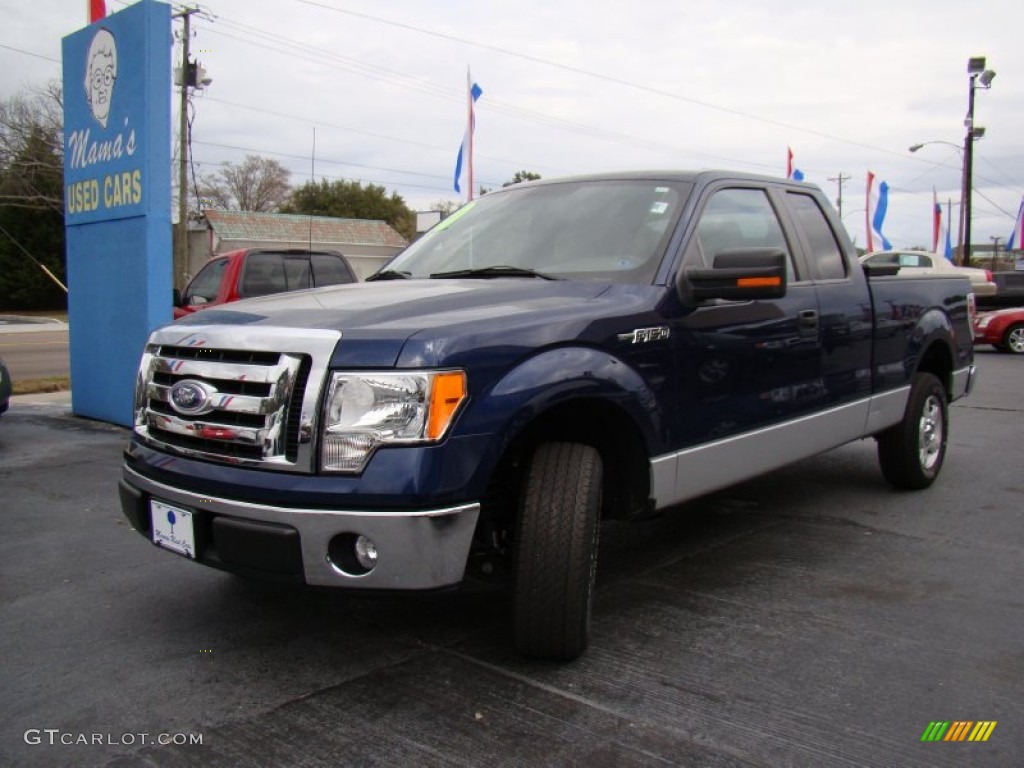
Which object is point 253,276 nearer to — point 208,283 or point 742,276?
point 208,283

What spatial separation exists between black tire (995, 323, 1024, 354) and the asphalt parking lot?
13.5 metres

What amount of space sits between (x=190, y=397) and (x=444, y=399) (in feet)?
3.05

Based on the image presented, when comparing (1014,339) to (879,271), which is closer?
(879,271)

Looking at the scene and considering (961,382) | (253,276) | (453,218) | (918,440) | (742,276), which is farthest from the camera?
(253,276)

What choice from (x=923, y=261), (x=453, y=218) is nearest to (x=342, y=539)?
(x=453, y=218)

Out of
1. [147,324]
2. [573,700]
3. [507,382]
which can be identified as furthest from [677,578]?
[147,324]

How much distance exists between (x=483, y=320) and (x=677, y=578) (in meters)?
1.83

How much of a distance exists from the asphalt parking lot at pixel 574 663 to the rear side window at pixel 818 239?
4.77ft

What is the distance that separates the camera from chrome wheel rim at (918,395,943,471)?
18.7ft

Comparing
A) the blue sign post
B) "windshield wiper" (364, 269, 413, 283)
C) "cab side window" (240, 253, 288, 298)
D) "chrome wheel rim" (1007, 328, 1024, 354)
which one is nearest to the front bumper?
"windshield wiper" (364, 269, 413, 283)

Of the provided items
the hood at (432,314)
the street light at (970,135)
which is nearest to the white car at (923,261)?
the street light at (970,135)

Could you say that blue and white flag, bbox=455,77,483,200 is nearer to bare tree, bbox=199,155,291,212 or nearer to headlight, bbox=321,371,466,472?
headlight, bbox=321,371,466,472

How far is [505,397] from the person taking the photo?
2.83 metres
